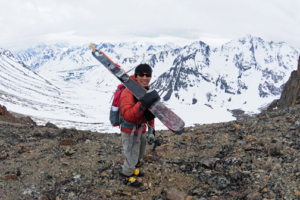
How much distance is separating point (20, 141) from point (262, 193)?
11.8m

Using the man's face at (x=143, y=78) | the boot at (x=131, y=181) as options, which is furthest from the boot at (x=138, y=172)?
the man's face at (x=143, y=78)

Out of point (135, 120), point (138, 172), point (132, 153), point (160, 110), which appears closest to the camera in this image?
point (135, 120)

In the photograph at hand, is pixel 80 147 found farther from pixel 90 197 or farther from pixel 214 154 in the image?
pixel 214 154

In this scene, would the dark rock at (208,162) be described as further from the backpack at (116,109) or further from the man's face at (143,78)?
the man's face at (143,78)

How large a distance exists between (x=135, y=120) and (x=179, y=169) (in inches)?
119

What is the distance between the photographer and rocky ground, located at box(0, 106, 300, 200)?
5574 millimetres

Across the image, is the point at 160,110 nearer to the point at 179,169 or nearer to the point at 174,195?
the point at 174,195

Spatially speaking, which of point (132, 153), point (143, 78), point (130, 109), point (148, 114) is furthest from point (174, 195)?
point (143, 78)

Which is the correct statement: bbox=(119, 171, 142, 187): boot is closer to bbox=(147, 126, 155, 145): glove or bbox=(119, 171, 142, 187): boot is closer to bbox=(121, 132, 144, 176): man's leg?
bbox=(121, 132, 144, 176): man's leg

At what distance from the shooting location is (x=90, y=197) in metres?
5.94

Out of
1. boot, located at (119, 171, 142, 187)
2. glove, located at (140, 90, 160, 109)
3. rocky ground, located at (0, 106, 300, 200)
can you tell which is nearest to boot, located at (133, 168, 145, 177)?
rocky ground, located at (0, 106, 300, 200)

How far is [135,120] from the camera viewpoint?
566 cm

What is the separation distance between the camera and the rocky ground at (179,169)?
18.3ft

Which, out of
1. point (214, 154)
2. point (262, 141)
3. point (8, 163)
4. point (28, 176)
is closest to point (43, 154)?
point (8, 163)
